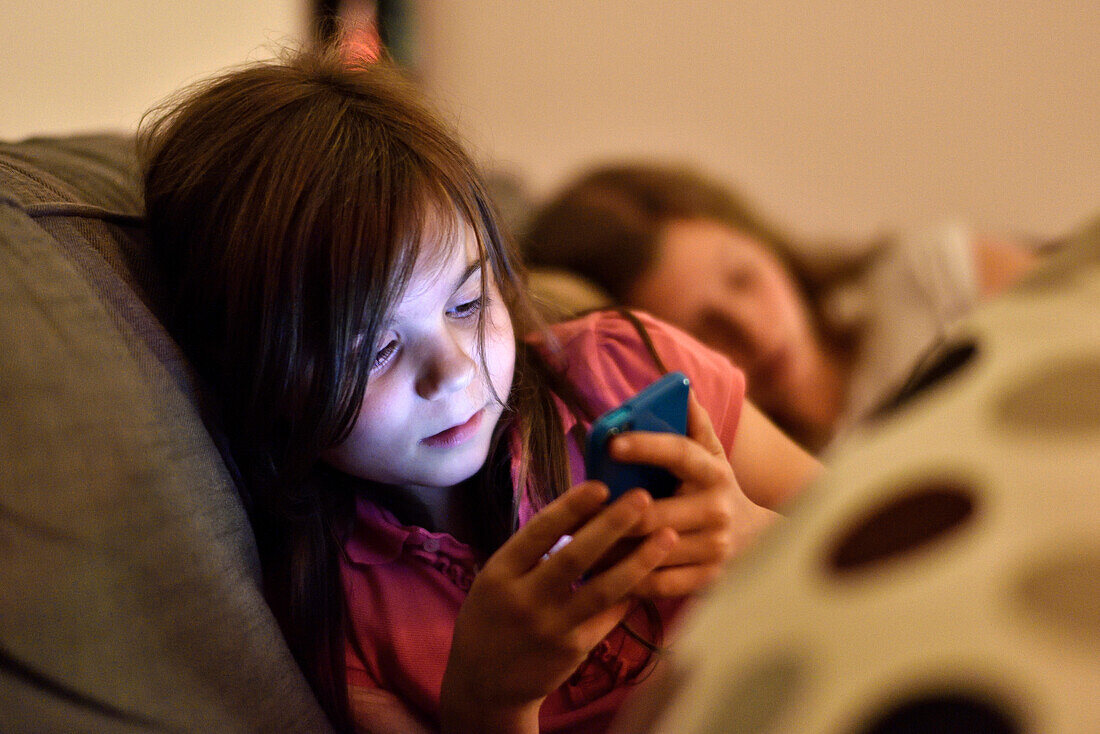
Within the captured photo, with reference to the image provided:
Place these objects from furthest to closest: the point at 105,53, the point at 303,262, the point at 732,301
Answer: the point at 732,301, the point at 105,53, the point at 303,262

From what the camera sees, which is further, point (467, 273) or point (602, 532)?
point (467, 273)

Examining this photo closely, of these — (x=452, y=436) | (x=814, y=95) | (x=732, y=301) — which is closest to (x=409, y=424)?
(x=452, y=436)

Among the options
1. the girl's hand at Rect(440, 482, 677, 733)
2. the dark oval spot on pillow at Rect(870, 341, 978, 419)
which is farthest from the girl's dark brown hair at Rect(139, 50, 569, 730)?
the dark oval spot on pillow at Rect(870, 341, 978, 419)

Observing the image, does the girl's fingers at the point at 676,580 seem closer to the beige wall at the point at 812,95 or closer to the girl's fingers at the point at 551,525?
the girl's fingers at the point at 551,525

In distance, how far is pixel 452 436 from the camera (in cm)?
60

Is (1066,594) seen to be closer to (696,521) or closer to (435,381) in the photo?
(696,521)

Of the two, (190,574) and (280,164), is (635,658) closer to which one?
(190,574)

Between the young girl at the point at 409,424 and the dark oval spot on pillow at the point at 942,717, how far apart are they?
0.23 m

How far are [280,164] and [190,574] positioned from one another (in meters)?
0.27

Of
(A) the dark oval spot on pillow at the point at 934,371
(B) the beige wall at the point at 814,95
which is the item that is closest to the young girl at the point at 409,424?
(A) the dark oval spot on pillow at the point at 934,371

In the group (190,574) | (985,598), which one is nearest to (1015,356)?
(985,598)

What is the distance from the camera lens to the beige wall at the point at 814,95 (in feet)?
5.76

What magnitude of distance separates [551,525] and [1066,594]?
28cm

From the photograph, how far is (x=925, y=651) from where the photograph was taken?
0.65 feet
